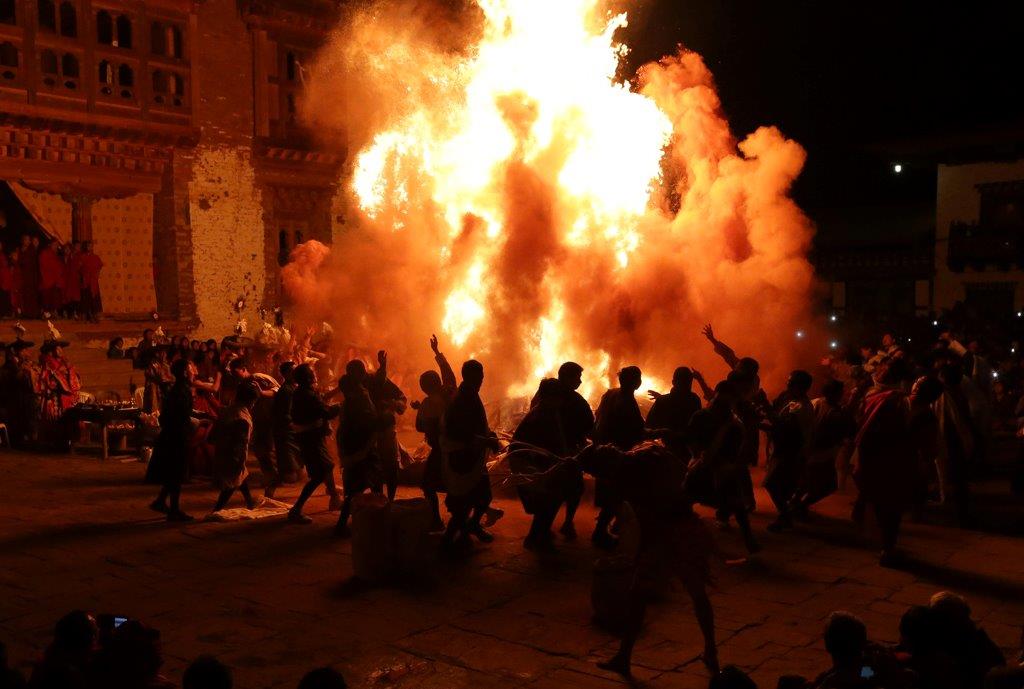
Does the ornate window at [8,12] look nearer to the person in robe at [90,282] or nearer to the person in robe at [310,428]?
the person in robe at [90,282]

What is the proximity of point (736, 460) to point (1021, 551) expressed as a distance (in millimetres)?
2710

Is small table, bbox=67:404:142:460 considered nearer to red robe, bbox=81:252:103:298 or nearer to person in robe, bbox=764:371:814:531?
red robe, bbox=81:252:103:298

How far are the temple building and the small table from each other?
6023 mm

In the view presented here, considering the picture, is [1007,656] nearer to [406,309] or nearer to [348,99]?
[406,309]

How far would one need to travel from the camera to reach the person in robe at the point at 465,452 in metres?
7.62

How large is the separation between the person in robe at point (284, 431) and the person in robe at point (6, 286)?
994 cm

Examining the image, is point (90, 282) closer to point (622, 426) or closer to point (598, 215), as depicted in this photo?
point (598, 215)

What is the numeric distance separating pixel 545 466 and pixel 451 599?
1.83 metres

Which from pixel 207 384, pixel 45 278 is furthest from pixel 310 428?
pixel 45 278

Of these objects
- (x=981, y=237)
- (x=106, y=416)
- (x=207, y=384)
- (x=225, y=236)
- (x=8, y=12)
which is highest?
(x=8, y=12)

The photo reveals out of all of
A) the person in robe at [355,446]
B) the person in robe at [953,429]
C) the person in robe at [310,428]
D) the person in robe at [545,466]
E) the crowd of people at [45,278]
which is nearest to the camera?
the person in robe at [545,466]

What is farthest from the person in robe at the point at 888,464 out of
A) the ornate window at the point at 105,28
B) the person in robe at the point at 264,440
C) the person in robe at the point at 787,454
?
the ornate window at the point at 105,28

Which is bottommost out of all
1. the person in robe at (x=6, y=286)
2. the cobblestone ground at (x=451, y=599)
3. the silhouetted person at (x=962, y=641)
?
the cobblestone ground at (x=451, y=599)

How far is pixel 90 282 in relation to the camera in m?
18.5
